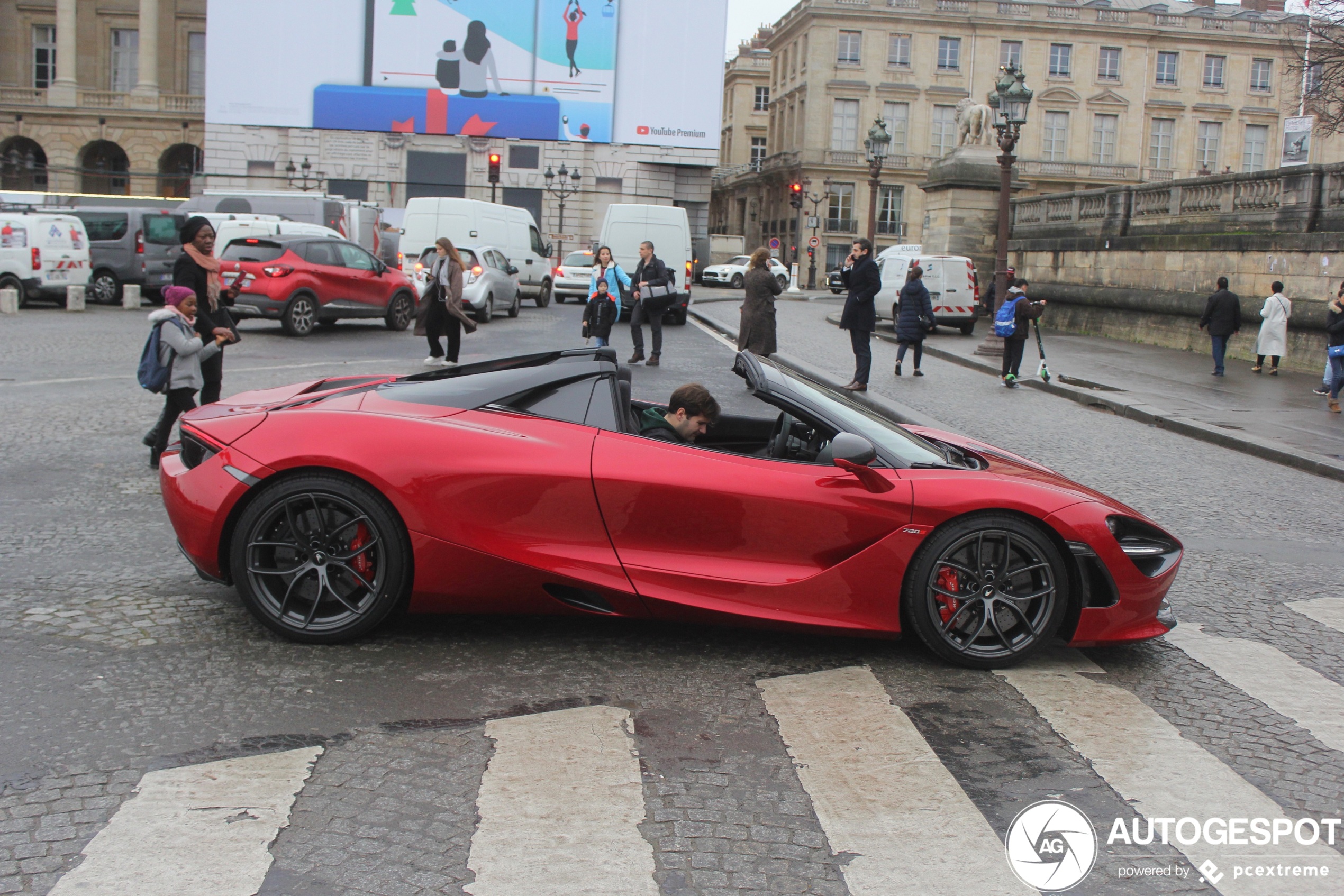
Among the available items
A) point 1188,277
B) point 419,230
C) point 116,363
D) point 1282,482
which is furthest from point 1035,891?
point 419,230

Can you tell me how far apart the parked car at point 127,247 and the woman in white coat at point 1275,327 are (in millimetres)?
21304

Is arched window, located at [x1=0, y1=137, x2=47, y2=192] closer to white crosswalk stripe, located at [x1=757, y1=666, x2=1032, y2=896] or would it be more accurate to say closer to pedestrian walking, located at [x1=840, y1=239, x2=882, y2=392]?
pedestrian walking, located at [x1=840, y1=239, x2=882, y2=392]

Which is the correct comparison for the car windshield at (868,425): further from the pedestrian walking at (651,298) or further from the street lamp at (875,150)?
the street lamp at (875,150)

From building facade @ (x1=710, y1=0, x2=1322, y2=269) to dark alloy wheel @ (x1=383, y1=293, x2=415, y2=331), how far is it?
52812 millimetres

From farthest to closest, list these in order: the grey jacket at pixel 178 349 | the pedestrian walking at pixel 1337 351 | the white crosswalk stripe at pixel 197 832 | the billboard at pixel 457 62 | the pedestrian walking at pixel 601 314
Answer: the billboard at pixel 457 62 < the pedestrian walking at pixel 1337 351 < the pedestrian walking at pixel 601 314 < the grey jacket at pixel 178 349 < the white crosswalk stripe at pixel 197 832

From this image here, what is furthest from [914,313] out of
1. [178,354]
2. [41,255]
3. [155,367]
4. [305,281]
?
[41,255]

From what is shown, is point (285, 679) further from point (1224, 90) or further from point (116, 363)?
point (1224, 90)

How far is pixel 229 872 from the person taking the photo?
288 cm

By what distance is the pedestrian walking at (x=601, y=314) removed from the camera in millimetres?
15609

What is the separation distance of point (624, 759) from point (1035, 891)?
1253 mm

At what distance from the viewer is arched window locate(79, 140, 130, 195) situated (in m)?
60.8

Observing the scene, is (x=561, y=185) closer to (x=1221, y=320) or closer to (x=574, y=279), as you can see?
(x=574, y=279)

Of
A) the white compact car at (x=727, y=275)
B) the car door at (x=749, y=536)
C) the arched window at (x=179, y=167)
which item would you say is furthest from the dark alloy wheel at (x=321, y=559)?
the arched window at (x=179, y=167)

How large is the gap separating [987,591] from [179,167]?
64724mm
